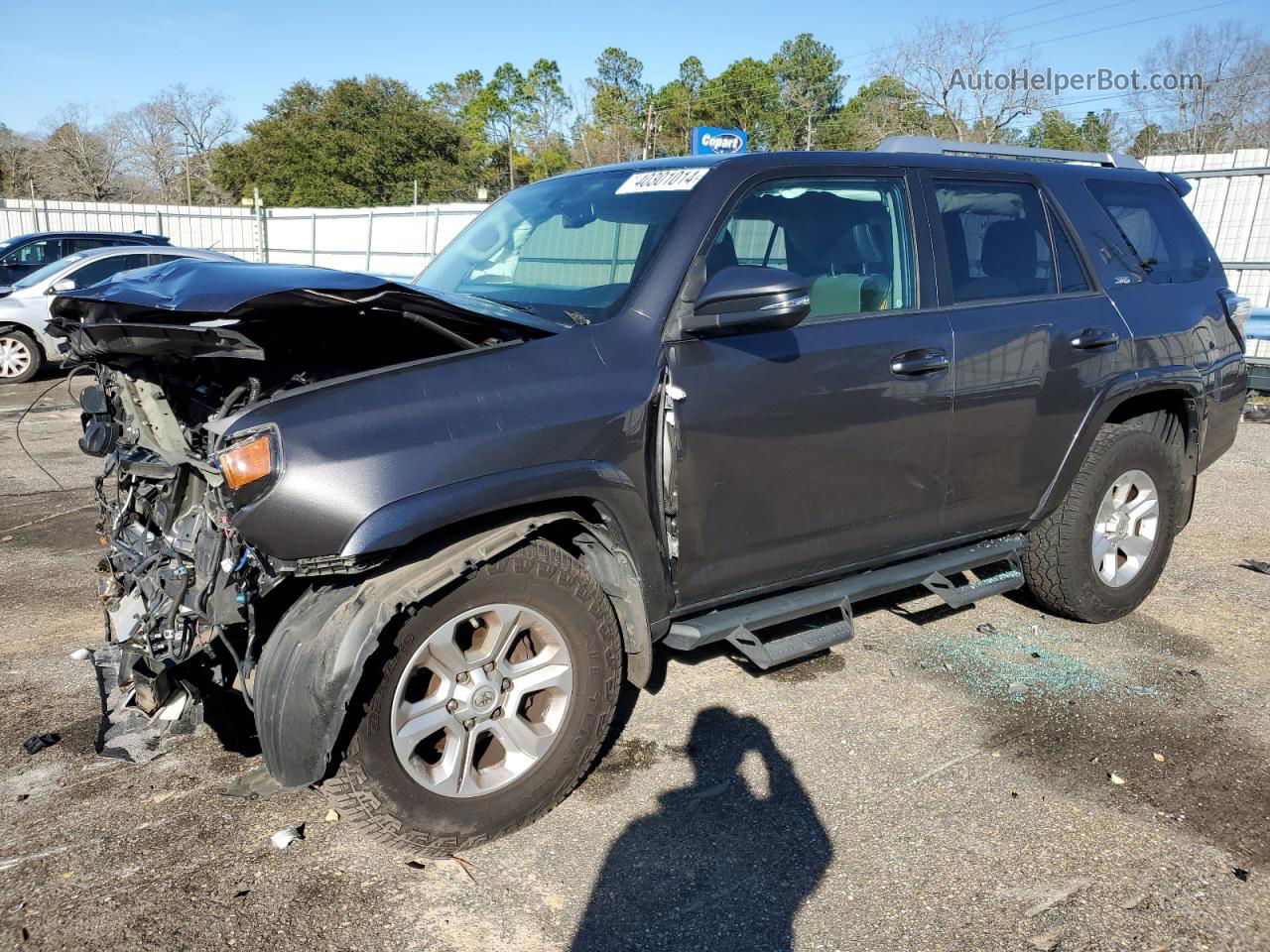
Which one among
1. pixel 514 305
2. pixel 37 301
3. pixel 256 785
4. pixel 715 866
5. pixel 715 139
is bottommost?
pixel 715 866

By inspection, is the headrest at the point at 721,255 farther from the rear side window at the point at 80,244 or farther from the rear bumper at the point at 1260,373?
the rear side window at the point at 80,244

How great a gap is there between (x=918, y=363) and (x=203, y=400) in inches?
99.9

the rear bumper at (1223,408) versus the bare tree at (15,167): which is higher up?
the bare tree at (15,167)

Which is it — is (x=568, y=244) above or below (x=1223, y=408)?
above

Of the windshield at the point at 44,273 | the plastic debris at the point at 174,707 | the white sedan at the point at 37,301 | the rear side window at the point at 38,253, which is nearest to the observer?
the plastic debris at the point at 174,707

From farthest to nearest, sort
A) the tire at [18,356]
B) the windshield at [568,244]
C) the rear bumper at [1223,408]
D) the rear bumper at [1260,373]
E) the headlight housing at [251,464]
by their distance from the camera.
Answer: the tire at [18,356] → the rear bumper at [1260,373] → the rear bumper at [1223,408] → the windshield at [568,244] → the headlight housing at [251,464]

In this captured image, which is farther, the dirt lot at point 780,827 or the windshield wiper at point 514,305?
the windshield wiper at point 514,305

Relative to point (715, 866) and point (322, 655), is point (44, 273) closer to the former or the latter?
point (322, 655)

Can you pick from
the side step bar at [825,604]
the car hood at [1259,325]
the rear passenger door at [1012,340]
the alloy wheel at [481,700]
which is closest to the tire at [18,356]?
the side step bar at [825,604]

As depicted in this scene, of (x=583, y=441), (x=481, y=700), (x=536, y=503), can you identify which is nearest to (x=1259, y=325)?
(x=583, y=441)

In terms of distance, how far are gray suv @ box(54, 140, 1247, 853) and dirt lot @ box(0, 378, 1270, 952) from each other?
11.2 inches

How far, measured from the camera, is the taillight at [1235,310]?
486 cm

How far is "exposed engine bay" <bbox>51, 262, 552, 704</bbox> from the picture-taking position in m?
2.66

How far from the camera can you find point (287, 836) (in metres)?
2.93
